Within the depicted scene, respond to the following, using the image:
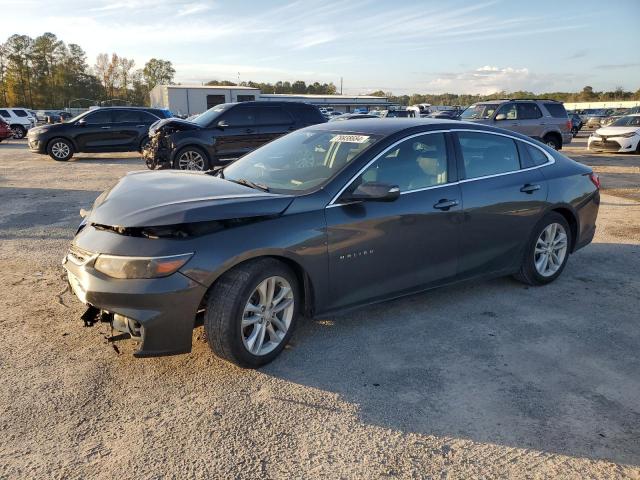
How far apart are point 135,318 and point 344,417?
133cm

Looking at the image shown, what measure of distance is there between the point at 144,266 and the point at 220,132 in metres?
9.71

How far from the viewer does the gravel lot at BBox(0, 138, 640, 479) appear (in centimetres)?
254

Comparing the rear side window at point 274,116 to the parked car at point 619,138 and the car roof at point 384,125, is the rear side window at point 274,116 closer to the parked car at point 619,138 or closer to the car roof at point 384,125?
the car roof at point 384,125

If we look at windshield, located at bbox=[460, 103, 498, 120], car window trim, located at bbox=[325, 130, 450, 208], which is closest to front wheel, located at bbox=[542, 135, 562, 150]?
windshield, located at bbox=[460, 103, 498, 120]

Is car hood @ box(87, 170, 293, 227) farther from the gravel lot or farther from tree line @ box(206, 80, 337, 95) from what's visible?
tree line @ box(206, 80, 337, 95)

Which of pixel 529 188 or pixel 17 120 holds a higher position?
pixel 17 120

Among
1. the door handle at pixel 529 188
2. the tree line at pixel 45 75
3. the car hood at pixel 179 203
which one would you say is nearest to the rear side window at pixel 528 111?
the door handle at pixel 529 188

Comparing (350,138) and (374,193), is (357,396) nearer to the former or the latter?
(374,193)

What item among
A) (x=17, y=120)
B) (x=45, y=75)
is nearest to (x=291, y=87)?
(x=45, y=75)

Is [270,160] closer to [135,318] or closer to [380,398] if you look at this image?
[135,318]

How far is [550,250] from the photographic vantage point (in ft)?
16.5

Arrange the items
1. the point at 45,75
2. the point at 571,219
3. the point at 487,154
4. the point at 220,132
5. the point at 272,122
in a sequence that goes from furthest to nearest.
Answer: the point at 45,75 < the point at 272,122 < the point at 220,132 < the point at 571,219 < the point at 487,154

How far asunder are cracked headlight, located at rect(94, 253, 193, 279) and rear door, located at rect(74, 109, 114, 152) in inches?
606

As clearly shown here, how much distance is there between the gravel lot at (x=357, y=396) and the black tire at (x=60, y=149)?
1319 cm
